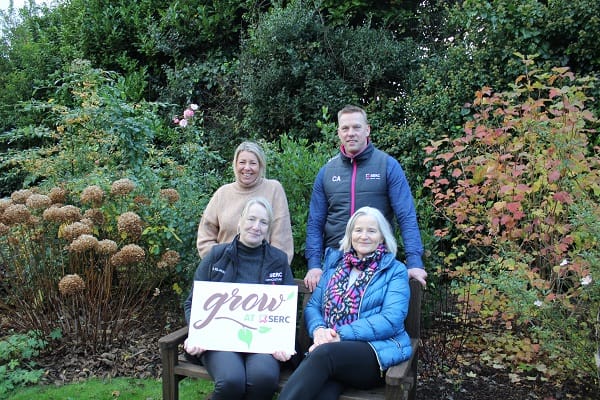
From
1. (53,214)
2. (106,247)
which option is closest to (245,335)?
(106,247)

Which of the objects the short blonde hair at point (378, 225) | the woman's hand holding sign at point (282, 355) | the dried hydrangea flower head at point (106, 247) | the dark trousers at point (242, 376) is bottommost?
the dark trousers at point (242, 376)

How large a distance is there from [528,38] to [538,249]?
2.78 meters

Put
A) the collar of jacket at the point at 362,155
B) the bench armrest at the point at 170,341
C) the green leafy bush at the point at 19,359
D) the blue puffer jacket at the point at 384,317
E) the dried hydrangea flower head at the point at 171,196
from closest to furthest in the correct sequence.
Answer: the blue puffer jacket at the point at 384,317 < the bench armrest at the point at 170,341 < the collar of jacket at the point at 362,155 < the green leafy bush at the point at 19,359 < the dried hydrangea flower head at the point at 171,196

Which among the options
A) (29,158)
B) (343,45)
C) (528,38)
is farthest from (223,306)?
(343,45)

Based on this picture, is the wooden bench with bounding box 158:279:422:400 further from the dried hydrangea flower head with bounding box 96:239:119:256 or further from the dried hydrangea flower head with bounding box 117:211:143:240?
the dried hydrangea flower head with bounding box 117:211:143:240

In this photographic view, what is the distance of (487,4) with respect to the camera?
594 centimetres

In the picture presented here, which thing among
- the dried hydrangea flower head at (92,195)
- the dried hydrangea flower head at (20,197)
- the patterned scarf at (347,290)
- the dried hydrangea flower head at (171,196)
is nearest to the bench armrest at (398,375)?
the patterned scarf at (347,290)

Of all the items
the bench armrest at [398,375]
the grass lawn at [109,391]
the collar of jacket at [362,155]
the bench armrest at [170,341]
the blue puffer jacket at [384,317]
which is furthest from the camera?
the grass lawn at [109,391]

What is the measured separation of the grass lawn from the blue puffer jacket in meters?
1.35

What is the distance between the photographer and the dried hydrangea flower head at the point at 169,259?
13.7 feet

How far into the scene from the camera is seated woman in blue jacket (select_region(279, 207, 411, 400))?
9.54ft

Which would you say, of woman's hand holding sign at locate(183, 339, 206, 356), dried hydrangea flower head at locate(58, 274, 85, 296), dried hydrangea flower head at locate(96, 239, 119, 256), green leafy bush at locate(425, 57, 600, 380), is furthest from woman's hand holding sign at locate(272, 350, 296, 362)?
dried hydrangea flower head at locate(58, 274, 85, 296)

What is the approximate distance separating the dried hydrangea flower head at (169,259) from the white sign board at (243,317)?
44.0 inches

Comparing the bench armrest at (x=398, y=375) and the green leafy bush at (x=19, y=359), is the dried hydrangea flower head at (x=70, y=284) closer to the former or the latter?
the green leafy bush at (x=19, y=359)
